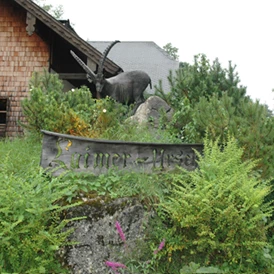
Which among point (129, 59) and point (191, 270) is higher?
point (129, 59)

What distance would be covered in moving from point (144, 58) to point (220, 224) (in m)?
19.1

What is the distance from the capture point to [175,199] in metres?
6.29

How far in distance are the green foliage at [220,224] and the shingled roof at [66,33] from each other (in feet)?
23.2

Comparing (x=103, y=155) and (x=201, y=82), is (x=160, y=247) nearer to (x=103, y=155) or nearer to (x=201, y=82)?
(x=103, y=155)

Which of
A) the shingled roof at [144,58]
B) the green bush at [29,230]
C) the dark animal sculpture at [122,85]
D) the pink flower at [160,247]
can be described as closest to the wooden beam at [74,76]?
the dark animal sculpture at [122,85]

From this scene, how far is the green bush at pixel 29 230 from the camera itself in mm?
5066

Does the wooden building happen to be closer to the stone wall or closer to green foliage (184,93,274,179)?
the stone wall

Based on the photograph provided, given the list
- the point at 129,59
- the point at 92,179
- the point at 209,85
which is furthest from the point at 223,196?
the point at 129,59

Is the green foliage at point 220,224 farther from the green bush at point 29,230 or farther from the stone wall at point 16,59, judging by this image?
the stone wall at point 16,59

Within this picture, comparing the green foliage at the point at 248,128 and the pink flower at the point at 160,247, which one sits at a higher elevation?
the green foliage at the point at 248,128

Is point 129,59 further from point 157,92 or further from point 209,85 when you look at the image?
point 209,85

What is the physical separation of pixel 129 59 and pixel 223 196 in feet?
61.0

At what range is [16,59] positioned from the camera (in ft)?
45.3

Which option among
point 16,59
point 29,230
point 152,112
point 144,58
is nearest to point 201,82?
point 152,112
